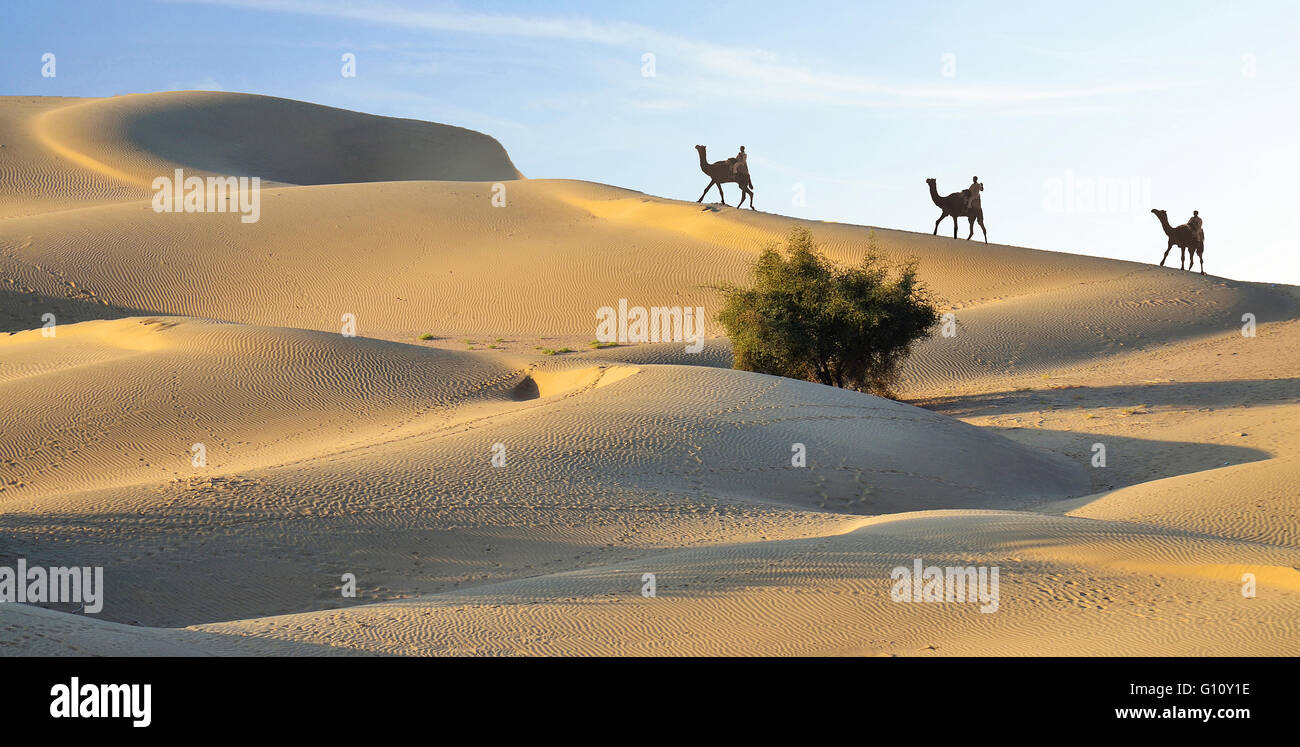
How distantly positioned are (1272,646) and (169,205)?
4310 cm

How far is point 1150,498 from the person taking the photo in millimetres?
13680

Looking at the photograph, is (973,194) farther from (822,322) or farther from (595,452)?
(595,452)

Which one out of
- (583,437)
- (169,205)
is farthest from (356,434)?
(169,205)

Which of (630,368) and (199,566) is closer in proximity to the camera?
(199,566)

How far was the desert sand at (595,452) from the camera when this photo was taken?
7.79 m

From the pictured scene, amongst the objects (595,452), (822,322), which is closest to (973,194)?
(822,322)

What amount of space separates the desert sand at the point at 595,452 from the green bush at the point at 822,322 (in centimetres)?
234

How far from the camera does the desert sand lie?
779cm

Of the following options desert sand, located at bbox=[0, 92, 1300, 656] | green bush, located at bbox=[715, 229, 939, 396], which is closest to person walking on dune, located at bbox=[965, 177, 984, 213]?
desert sand, located at bbox=[0, 92, 1300, 656]

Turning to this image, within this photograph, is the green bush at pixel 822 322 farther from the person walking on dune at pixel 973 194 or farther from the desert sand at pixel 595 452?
the person walking on dune at pixel 973 194

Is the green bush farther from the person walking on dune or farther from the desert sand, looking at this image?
the person walking on dune

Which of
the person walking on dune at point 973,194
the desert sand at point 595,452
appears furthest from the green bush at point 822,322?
the person walking on dune at point 973,194

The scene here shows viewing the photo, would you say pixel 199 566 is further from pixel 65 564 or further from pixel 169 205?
pixel 169 205

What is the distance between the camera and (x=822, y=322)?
23359 mm
